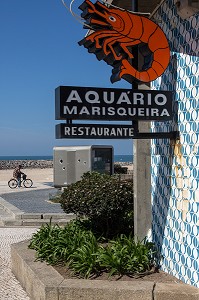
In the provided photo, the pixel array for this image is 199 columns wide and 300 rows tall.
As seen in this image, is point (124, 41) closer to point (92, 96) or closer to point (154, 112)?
point (92, 96)

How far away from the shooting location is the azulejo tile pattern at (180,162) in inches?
249

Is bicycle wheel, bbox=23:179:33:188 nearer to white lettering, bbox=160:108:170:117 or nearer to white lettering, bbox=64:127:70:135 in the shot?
white lettering, bbox=160:108:170:117

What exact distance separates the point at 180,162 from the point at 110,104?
46.6 inches

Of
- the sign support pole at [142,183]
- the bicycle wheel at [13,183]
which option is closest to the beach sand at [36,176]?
the bicycle wheel at [13,183]

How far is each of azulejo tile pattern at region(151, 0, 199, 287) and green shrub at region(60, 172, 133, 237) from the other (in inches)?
61.9

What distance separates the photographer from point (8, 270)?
8.91 meters

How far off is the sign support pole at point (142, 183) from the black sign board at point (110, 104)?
1.15 m

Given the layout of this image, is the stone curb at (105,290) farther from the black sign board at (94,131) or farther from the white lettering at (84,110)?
the white lettering at (84,110)

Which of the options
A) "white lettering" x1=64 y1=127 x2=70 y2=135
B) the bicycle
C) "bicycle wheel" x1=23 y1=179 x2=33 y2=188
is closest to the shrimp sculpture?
"white lettering" x1=64 y1=127 x2=70 y2=135

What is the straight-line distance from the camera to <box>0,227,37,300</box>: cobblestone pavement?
7307mm

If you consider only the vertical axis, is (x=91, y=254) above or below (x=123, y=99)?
below

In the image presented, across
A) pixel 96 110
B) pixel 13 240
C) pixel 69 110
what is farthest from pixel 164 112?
pixel 13 240

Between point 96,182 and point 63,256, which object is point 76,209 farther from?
point 63,256

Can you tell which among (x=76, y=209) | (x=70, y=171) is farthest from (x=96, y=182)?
(x=70, y=171)
